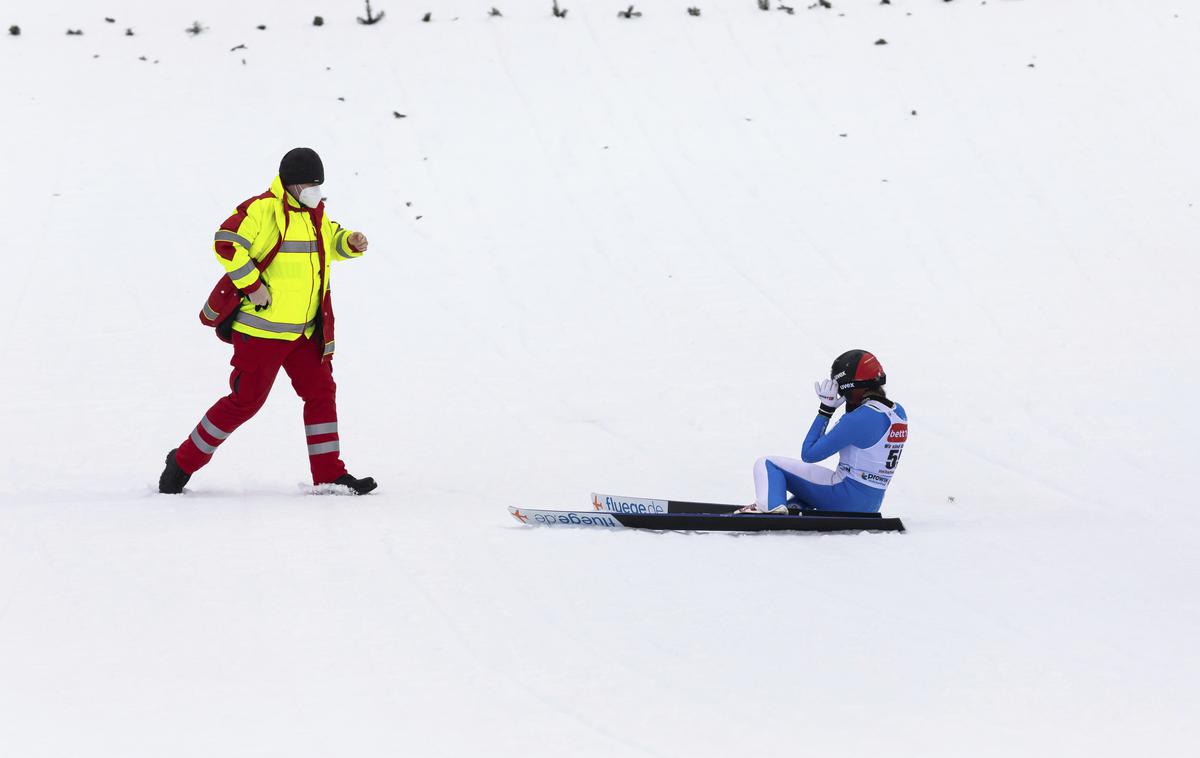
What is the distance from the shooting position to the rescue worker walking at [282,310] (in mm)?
7008

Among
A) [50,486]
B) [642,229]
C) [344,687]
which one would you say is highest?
[642,229]

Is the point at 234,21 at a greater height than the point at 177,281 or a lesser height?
greater

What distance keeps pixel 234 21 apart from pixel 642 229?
23.4 ft

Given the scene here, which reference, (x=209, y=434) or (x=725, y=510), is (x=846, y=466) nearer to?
(x=725, y=510)

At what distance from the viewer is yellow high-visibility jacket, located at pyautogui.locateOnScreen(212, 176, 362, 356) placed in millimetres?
6957

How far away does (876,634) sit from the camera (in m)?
5.18

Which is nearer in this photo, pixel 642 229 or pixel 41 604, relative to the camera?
pixel 41 604

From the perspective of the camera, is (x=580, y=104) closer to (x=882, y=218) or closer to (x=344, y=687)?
(x=882, y=218)

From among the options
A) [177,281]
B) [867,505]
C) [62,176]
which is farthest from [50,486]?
[62,176]

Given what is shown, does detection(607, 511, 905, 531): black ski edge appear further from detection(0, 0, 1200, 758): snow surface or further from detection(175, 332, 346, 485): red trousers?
detection(175, 332, 346, 485): red trousers

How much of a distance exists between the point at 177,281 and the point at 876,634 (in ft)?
28.6

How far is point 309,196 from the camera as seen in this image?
7.15m

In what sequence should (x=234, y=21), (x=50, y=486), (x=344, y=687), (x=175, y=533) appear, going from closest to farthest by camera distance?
(x=344, y=687)
(x=175, y=533)
(x=50, y=486)
(x=234, y=21)

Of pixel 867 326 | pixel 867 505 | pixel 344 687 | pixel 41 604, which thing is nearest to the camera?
pixel 344 687
